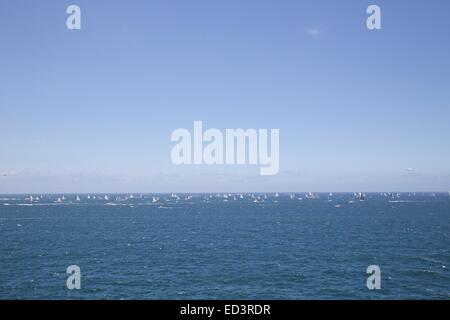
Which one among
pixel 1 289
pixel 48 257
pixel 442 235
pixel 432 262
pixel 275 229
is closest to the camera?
pixel 1 289

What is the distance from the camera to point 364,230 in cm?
11912

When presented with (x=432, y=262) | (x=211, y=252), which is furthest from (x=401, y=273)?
(x=211, y=252)

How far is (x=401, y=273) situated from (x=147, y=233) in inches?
2950

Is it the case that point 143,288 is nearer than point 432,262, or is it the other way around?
point 143,288

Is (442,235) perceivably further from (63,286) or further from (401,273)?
(63,286)

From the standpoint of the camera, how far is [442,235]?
340 ft
